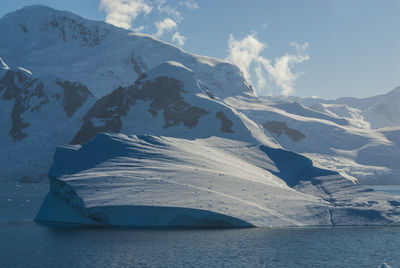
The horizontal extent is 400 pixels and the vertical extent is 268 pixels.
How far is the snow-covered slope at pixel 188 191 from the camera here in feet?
168

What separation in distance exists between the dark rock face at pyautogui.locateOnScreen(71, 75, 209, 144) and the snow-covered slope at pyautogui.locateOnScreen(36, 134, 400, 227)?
57687 mm

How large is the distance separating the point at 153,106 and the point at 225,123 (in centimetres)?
2908

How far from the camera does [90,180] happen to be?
5488cm

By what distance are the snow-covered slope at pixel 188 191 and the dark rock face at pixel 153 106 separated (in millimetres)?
57687

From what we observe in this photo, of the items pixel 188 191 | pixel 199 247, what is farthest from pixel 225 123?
pixel 199 247

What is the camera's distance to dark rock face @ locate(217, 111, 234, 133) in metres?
120

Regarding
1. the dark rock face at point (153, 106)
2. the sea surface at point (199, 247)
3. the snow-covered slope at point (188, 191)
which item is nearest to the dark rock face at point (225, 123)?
the dark rock face at point (153, 106)

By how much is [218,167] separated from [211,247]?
2379cm

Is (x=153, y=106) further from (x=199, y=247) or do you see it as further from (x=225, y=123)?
(x=199, y=247)

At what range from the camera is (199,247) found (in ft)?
138

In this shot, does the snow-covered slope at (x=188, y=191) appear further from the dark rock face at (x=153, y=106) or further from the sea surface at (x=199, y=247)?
the dark rock face at (x=153, y=106)

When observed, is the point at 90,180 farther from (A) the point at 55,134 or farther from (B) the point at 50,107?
(B) the point at 50,107

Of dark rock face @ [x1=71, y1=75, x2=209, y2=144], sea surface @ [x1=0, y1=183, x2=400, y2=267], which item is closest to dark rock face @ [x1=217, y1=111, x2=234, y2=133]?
dark rock face @ [x1=71, y1=75, x2=209, y2=144]

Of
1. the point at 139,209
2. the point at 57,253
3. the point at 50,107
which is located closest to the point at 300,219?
the point at 139,209
